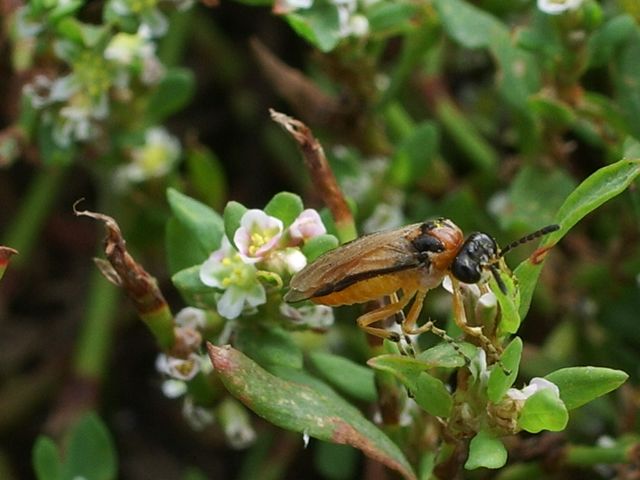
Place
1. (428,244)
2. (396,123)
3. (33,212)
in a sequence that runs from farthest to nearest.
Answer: (33,212) < (396,123) < (428,244)

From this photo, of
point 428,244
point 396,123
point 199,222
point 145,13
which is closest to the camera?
point 428,244

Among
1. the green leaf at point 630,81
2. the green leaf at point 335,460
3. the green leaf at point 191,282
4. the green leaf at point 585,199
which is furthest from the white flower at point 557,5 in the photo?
the green leaf at point 335,460

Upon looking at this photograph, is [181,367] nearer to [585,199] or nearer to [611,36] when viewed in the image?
[585,199]

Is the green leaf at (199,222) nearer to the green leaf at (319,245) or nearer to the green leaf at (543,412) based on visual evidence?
the green leaf at (319,245)

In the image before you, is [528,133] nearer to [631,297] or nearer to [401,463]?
[631,297]

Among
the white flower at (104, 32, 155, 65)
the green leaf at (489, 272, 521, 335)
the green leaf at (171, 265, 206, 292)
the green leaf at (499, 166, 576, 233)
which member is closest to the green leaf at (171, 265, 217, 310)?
the green leaf at (171, 265, 206, 292)

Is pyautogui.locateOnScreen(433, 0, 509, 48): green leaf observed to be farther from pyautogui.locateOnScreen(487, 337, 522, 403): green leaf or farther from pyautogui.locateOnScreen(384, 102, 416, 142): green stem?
pyautogui.locateOnScreen(487, 337, 522, 403): green leaf

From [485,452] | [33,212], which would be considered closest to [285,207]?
[485,452]
